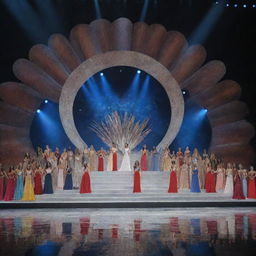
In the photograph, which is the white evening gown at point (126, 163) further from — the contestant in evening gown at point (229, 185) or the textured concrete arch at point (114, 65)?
the contestant in evening gown at point (229, 185)

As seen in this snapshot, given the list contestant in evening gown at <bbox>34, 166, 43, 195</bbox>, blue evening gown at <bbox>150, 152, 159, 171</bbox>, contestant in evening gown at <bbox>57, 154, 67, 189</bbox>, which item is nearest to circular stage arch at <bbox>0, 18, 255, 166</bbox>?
contestant in evening gown at <bbox>57, 154, 67, 189</bbox>

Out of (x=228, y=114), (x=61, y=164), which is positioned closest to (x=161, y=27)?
(x=228, y=114)

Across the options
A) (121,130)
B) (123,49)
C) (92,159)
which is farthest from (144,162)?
(123,49)

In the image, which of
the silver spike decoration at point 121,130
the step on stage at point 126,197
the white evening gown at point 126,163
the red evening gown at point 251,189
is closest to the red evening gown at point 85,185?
the step on stage at point 126,197

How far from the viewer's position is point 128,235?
5656 mm

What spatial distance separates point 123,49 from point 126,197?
581cm

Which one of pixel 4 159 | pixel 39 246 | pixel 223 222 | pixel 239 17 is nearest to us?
pixel 39 246

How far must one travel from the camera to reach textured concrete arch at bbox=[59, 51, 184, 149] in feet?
47.3

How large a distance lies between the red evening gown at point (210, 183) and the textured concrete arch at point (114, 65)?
8.54 feet

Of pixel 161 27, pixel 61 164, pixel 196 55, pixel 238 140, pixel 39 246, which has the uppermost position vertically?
pixel 161 27

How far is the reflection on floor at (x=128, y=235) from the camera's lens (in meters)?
4.67

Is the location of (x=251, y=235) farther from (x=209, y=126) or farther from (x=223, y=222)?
(x=209, y=126)

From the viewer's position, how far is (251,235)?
5.60 meters

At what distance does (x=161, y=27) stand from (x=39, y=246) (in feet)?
35.6
